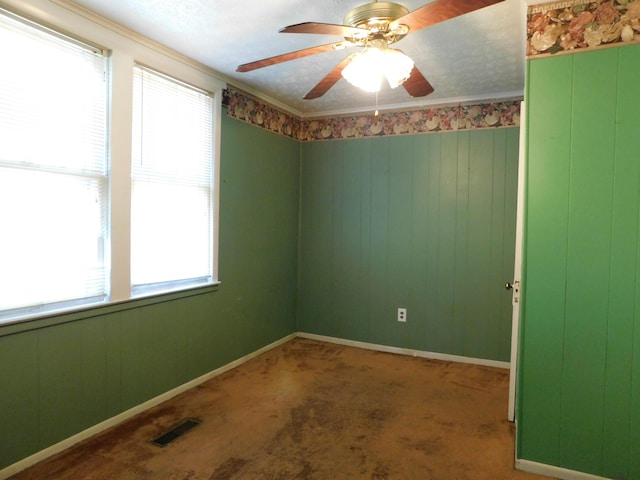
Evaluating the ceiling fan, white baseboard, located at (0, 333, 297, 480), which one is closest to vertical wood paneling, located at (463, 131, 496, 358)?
the ceiling fan

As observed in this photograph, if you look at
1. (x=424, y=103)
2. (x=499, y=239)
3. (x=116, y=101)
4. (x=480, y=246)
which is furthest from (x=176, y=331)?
(x=424, y=103)

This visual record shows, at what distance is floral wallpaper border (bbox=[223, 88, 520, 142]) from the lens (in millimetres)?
3559

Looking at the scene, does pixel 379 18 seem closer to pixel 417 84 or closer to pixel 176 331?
pixel 417 84

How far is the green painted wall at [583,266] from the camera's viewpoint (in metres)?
1.91

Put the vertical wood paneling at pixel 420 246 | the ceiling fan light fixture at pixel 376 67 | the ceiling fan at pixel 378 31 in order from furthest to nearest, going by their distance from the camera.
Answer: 1. the vertical wood paneling at pixel 420 246
2. the ceiling fan light fixture at pixel 376 67
3. the ceiling fan at pixel 378 31

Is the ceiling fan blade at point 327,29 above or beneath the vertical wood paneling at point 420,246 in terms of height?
above

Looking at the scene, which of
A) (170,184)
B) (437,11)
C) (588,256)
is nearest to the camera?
(437,11)

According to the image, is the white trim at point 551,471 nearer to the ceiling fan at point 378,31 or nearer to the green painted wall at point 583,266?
the green painted wall at point 583,266

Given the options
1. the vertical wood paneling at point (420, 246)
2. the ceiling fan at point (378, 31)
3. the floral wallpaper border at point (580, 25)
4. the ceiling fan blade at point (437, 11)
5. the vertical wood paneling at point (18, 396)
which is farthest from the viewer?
the vertical wood paneling at point (420, 246)

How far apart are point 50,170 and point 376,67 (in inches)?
70.8

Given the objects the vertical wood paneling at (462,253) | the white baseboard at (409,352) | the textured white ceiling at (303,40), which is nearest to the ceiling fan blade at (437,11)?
the textured white ceiling at (303,40)

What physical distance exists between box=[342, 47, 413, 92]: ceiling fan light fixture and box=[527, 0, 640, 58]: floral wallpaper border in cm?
81

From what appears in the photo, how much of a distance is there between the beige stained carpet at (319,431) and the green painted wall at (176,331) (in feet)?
0.61

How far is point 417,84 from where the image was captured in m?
2.03
